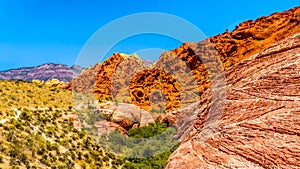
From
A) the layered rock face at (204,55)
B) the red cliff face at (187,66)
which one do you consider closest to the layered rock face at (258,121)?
the layered rock face at (204,55)

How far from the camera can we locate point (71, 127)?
3788cm

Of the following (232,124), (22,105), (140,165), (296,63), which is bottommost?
(140,165)

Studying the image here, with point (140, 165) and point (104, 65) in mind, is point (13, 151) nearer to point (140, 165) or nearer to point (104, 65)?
point (140, 165)

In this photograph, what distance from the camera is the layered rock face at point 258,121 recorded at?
30.8 ft

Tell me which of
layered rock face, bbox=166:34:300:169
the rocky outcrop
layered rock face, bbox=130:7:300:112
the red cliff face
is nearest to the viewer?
layered rock face, bbox=166:34:300:169

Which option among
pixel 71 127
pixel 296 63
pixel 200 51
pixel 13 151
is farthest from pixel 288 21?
pixel 13 151

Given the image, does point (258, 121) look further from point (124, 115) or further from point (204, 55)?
point (204, 55)

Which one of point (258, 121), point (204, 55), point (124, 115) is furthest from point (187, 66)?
point (258, 121)

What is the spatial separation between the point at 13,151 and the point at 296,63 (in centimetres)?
2393

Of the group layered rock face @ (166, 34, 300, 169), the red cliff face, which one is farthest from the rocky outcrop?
layered rock face @ (166, 34, 300, 169)

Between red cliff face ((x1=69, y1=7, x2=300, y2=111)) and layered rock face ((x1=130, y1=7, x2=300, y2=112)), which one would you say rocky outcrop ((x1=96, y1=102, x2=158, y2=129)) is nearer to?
layered rock face ((x1=130, y1=7, x2=300, y2=112))

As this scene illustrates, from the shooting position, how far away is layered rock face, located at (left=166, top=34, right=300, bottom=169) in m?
9.39

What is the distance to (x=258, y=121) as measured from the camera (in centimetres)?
1053

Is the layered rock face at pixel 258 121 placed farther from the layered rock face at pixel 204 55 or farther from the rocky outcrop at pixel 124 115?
the layered rock face at pixel 204 55
